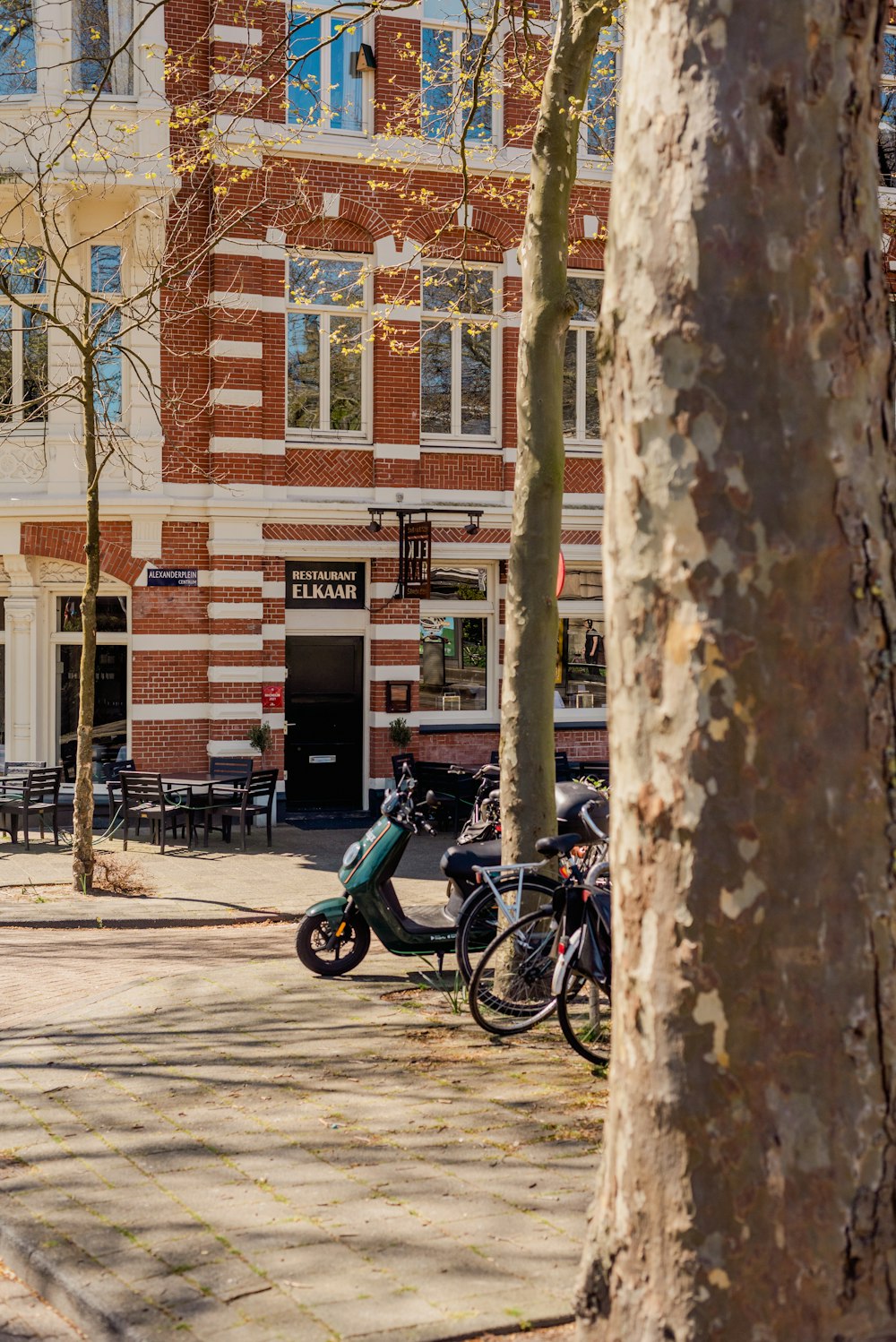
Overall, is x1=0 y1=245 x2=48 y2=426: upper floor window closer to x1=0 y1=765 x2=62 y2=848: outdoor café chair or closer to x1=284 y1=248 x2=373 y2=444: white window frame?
x1=284 y1=248 x2=373 y2=444: white window frame

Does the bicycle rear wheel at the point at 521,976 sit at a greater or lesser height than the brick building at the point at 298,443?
lesser

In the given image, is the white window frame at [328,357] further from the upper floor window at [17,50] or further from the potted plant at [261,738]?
the upper floor window at [17,50]

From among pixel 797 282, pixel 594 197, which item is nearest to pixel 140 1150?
pixel 797 282

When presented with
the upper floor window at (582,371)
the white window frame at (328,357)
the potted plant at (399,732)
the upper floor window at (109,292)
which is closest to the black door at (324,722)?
the potted plant at (399,732)

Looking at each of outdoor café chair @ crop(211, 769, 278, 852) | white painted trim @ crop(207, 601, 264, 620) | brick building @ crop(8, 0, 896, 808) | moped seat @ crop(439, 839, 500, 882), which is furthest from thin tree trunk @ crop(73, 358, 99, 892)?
moped seat @ crop(439, 839, 500, 882)

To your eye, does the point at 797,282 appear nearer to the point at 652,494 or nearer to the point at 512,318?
the point at 652,494

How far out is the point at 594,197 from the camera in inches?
829

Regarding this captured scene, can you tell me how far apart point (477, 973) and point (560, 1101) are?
1255 millimetres

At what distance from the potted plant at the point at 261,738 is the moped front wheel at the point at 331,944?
33.0 ft

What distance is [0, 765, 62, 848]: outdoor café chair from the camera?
17.0 m

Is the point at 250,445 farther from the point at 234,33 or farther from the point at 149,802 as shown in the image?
the point at 234,33

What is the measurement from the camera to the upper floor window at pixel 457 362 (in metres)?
20.8

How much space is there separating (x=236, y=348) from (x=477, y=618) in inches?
193

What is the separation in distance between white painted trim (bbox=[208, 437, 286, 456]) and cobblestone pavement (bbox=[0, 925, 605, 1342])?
11.2 metres
